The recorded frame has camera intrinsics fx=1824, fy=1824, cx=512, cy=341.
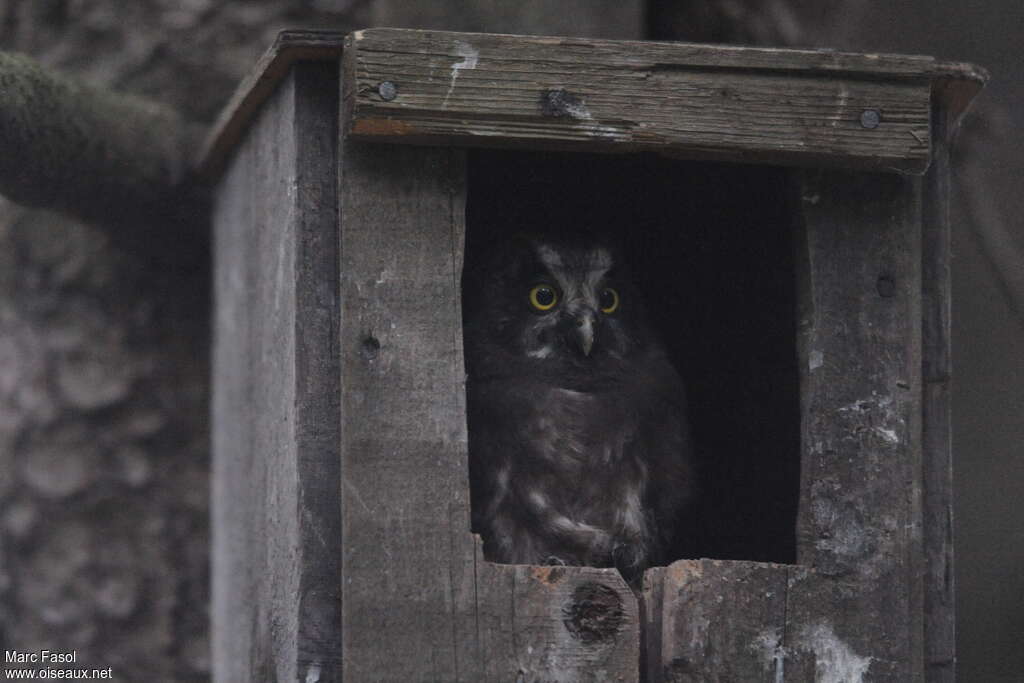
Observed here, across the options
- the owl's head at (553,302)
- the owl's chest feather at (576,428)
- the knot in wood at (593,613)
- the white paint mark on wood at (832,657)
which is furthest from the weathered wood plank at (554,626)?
the owl's head at (553,302)

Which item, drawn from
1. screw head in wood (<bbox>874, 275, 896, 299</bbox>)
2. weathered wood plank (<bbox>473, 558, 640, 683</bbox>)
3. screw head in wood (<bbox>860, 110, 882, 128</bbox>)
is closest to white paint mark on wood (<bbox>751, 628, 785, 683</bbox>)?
weathered wood plank (<bbox>473, 558, 640, 683</bbox>)

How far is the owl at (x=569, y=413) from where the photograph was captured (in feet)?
12.8

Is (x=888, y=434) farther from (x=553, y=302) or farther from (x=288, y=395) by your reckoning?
(x=288, y=395)

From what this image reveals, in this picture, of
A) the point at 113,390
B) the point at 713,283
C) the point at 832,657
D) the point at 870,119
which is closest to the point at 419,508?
the point at 832,657

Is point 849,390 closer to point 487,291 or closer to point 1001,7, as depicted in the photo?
point 487,291

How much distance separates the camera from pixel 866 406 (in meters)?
3.60

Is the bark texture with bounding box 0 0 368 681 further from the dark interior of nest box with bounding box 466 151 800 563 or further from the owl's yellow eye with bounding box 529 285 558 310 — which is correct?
the owl's yellow eye with bounding box 529 285 558 310

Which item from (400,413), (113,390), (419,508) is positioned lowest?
(419,508)

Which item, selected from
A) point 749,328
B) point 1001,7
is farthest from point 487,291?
point 1001,7

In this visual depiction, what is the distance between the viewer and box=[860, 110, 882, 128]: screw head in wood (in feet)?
11.6

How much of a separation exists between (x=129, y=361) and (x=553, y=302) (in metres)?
1.18

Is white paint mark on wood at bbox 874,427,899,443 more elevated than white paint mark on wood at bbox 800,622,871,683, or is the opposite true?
white paint mark on wood at bbox 874,427,899,443

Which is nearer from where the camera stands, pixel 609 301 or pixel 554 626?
pixel 554 626

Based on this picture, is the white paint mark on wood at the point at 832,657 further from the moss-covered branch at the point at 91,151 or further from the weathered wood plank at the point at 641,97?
the moss-covered branch at the point at 91,151
